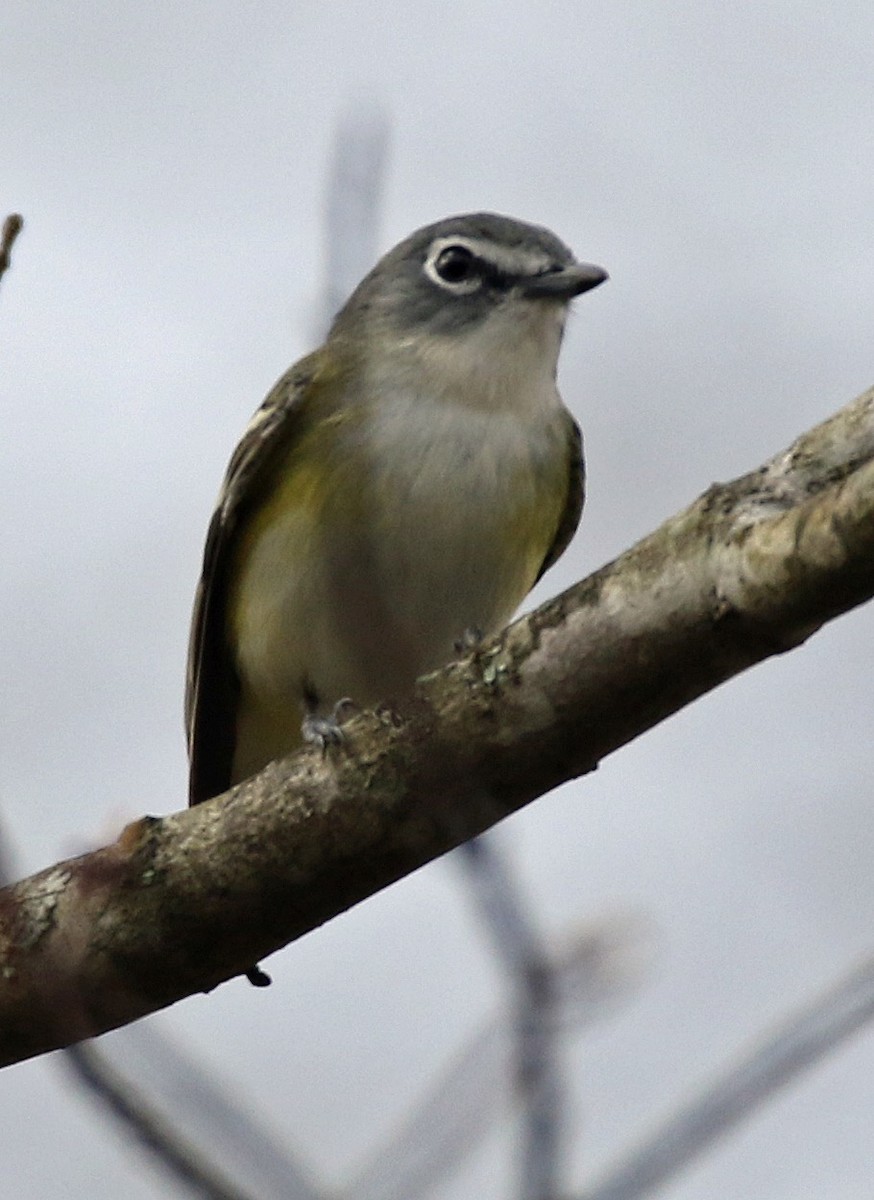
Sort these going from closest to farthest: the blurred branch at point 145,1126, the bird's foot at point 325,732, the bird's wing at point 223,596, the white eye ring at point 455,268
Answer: the blurred branch at point 145,1126
the bird's foot at point 325,732
the bird's wing at point 223,596
the white eye ring at point 455,268

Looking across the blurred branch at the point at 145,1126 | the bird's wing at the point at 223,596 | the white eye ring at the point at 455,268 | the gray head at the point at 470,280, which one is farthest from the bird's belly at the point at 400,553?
the blurred branch at the point at 145,1126

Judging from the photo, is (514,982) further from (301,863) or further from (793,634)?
(301,863)

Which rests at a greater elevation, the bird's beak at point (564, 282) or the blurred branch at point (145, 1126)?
the bird's beak at point (564, 282)

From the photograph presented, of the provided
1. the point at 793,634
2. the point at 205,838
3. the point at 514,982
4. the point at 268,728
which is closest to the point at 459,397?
the point at 268,728

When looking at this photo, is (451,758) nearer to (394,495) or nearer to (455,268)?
(394,495)

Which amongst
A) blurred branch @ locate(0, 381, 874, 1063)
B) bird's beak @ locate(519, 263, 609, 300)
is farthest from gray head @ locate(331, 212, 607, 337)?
blurred branch @ locate(0, 381, 874, 1063)

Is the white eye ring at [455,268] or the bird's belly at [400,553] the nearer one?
the bird's belly at [400,553]

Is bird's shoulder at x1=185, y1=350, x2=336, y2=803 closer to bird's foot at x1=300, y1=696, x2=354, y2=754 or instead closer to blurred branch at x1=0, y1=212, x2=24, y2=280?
bird's foot at x1=300, y1=696, x2=354, y2=754

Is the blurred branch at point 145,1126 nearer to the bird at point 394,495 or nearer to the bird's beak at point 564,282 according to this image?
the bird at point 394,495
